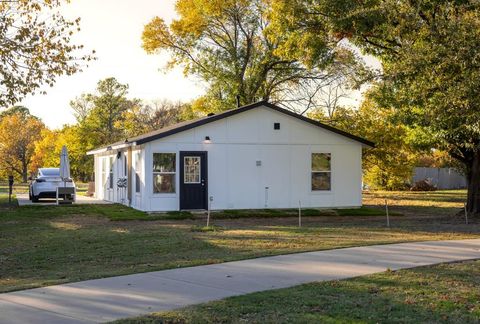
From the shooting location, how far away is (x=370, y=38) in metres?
19.7

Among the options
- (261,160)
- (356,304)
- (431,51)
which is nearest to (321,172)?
(261,160)

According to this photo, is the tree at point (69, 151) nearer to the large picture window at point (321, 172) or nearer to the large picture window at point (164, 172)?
the large picture window at point (164, 172)

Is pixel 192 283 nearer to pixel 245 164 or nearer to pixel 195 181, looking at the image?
pixel 195 181

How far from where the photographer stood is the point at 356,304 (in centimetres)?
715

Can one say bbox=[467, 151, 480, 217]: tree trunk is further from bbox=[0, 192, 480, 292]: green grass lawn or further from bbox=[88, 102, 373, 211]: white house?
bbox=[88, 102, 373, 211]: white house

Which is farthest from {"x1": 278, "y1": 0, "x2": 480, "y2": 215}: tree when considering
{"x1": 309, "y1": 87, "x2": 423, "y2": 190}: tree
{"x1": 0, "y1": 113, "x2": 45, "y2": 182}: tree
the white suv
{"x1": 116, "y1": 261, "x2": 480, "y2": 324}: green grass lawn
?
{"x1": 0, "y1": 113, "x2": 45, "y2": 182}: tree

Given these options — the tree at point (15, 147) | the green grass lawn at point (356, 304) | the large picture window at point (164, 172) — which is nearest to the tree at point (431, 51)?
the green grass lawn at point (356, 304)

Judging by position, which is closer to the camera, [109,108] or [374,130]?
[374,130]

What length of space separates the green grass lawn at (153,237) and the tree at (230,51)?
45.3ft

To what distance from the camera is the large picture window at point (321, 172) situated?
2375 centimetres

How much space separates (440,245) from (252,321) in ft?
25.0

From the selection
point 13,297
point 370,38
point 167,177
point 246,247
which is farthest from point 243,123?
point 13,297

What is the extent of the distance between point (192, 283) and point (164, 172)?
43.6 ft

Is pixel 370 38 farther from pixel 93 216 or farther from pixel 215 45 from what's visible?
pixel 215 45
